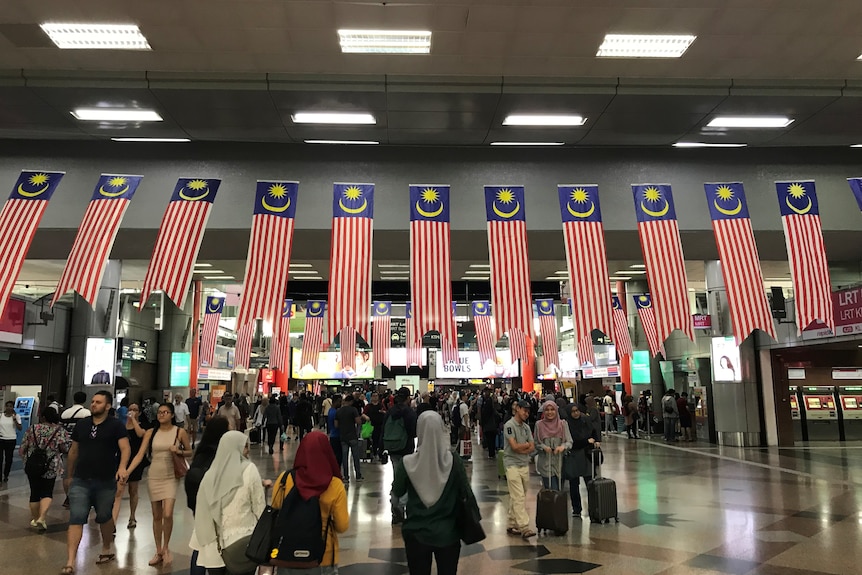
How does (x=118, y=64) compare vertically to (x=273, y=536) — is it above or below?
above

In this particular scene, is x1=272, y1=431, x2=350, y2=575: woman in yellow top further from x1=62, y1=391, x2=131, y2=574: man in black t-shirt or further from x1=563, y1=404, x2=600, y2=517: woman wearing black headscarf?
x1=563, y1=404, x2=600, y2=517: woman wearing black headscarf

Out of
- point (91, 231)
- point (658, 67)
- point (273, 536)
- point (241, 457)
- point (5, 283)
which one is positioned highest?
point (658, 67)

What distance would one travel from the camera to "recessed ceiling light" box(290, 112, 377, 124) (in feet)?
34.6

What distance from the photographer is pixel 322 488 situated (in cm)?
388

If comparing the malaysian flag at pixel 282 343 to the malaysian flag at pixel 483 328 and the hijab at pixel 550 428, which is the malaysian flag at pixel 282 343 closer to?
the malaysian flag at pixel 483 328

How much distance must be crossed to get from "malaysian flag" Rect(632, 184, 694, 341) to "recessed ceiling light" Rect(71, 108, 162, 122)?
833 cm

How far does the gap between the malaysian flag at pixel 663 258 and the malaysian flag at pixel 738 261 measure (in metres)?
0.69

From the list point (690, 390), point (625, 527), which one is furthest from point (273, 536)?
point (690, 390)

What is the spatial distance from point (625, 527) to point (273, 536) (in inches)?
216

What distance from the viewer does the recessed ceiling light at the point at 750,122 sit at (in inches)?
427

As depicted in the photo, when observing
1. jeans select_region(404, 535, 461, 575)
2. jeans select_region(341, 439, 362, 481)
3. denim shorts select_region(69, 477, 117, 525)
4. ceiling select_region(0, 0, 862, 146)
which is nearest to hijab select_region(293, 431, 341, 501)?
jeans select_region(404, 535, 461, 575)

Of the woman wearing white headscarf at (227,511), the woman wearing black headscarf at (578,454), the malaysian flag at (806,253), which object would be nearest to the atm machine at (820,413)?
the malaysian flag at (806,253)

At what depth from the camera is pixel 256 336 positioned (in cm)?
3753

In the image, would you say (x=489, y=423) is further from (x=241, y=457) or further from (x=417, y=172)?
(x=241, y=457)
